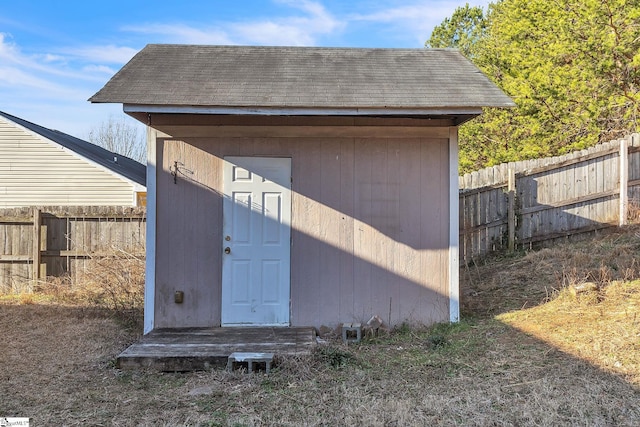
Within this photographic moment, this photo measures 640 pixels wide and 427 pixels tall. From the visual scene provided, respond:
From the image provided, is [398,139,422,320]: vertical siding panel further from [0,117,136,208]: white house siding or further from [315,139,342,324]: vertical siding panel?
[0,117,136,208]: white house siding

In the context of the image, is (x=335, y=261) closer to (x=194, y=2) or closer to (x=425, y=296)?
(x=425, y=296)

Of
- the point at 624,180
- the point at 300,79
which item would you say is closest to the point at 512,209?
the point at 624,180

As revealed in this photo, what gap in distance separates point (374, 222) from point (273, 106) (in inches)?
77.3

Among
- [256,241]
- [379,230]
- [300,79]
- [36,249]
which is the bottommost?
[36,249]

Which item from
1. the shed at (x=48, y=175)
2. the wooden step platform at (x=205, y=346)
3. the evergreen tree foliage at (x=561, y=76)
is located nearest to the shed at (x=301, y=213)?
the wooden step platform at (x=205, y=346)

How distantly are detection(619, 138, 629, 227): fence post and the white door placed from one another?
6.43m

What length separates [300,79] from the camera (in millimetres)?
6164

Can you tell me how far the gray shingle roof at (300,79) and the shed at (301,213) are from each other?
0.21 feet

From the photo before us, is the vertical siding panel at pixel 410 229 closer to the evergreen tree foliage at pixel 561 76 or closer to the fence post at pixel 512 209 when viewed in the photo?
the fence post at pixel 512 209

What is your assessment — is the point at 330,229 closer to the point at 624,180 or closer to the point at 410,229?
the point at 410,229

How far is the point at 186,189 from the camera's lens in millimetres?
6047

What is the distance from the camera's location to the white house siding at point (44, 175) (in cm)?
1371

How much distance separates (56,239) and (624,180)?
10.8m

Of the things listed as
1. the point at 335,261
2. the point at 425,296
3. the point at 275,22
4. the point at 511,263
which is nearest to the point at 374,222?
the point at 335,261
